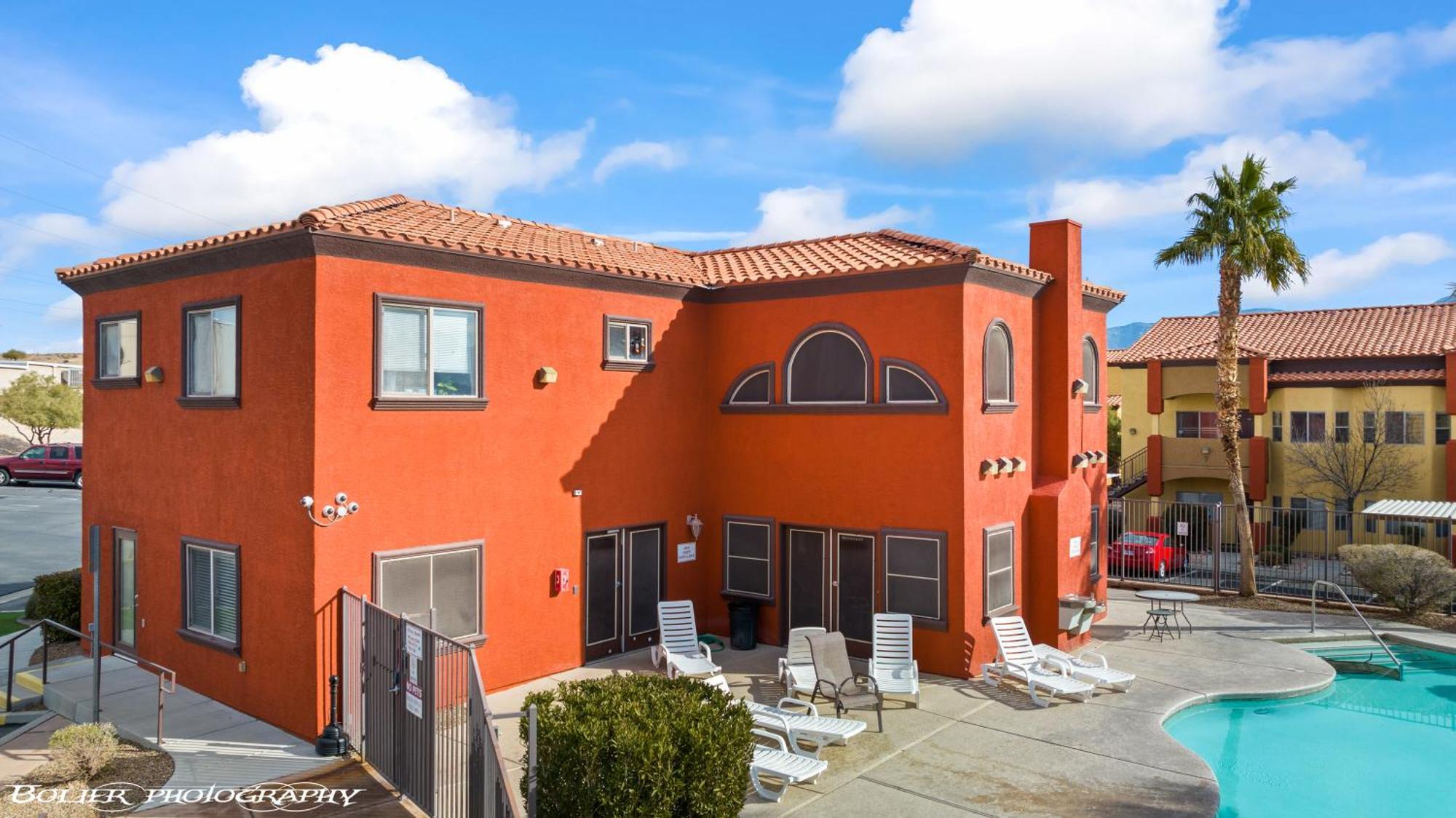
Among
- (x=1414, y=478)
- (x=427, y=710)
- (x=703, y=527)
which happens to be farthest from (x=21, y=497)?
(x=1414, y=478)

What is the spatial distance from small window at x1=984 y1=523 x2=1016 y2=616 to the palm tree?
339 inches

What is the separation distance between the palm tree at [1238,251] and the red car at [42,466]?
4222 cm

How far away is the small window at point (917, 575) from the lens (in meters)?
13.8

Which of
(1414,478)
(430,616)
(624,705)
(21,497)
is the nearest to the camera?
(624,705)

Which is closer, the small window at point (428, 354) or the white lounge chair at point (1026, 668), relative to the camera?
the small window at point (428, 354)

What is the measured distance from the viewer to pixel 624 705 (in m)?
8.06

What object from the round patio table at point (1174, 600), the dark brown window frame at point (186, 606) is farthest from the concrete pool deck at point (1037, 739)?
the dark brown window frame at point (186, 606)

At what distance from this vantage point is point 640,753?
7.57 meters

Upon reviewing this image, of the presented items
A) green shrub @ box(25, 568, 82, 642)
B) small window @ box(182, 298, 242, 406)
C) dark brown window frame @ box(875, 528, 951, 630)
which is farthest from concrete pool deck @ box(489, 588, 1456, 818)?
green shrub @ box(25, 568, 82, 642)

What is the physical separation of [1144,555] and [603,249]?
53.4 ft

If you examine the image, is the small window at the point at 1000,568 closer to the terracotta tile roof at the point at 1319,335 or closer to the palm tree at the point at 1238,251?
the palm tree at the point at 1238,251

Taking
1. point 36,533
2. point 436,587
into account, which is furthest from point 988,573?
point 36,533

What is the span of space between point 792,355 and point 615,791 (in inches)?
349

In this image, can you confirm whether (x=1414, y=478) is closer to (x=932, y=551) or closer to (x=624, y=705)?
(x=932, y=551)
